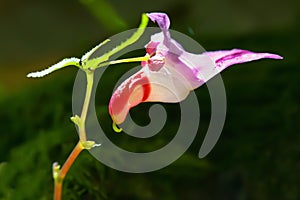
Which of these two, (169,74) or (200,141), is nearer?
(169,74)

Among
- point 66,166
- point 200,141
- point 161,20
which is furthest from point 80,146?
point 200,141

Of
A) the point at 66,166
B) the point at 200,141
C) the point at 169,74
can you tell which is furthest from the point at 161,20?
the point at 200,141

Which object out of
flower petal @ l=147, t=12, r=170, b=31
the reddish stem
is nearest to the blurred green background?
the reddish stem

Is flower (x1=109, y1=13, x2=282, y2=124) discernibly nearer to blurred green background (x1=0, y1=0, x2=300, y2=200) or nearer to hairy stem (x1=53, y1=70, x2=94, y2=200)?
hairy stem (x1=53, y1=70, x2=94, y2=200)

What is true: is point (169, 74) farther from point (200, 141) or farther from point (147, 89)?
point (200, 141)

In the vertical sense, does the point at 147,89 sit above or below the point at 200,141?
above

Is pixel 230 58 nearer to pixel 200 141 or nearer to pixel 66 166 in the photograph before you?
pixel 66 166

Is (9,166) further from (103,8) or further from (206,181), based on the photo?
(103,8)

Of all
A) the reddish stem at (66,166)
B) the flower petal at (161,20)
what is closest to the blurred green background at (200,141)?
the reddish stem at (66,166)

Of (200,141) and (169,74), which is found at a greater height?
(169,74)
